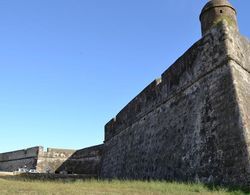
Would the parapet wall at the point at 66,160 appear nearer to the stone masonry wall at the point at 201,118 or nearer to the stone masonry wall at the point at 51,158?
the stone masonry wall at the point at 51,158

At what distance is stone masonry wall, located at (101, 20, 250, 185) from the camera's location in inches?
306

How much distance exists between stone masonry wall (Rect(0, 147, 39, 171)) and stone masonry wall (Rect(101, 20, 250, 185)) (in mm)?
12153

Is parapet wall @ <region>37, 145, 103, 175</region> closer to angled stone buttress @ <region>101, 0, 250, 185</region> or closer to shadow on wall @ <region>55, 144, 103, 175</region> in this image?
shadow on wall @ <region>55, 144, 103, 175</region>

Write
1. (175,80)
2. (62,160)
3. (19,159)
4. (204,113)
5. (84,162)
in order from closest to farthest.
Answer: (204,113) → (175,80) → (84,162) → (62,160) → (19,159)

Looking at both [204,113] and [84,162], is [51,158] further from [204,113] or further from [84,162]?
[204,113]

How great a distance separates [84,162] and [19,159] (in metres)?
6.74

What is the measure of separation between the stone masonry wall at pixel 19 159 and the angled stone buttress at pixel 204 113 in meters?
12.0

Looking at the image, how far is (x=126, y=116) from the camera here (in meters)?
17.2

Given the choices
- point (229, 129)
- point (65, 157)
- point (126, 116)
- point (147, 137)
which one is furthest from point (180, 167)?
point (65, 157)

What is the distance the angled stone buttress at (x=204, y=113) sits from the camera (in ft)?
25.5

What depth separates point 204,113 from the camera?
9.27 meters

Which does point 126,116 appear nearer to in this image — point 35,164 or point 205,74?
point 205,74

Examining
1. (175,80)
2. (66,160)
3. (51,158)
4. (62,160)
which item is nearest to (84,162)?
(66,160)

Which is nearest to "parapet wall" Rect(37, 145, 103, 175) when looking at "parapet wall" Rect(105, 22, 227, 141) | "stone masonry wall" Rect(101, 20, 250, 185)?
"parapet wall" Rect(105, 22, 227, 141)
